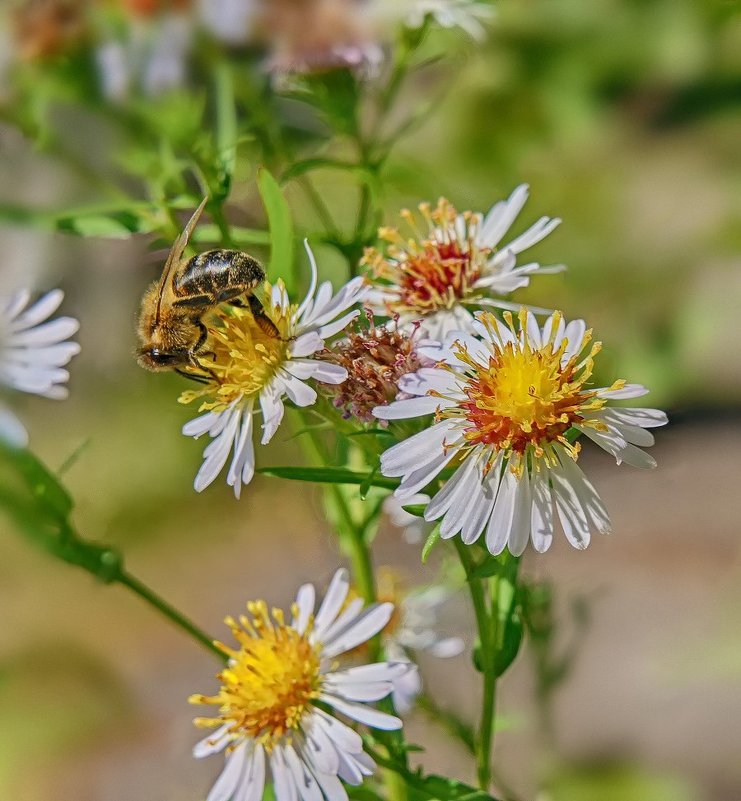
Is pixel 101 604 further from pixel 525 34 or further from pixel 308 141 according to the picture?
pixel 525 34

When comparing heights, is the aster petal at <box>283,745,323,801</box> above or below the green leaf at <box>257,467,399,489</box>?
below

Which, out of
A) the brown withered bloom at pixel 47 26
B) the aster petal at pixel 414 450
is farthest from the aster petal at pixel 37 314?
the brown withered bloom at pixel 47 26

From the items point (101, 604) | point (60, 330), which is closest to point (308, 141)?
point (60, 330)

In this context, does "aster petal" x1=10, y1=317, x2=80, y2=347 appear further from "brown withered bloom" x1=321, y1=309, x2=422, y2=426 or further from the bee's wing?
"brown withered bloom" x1=321, y1=309, x2=422, y2=426

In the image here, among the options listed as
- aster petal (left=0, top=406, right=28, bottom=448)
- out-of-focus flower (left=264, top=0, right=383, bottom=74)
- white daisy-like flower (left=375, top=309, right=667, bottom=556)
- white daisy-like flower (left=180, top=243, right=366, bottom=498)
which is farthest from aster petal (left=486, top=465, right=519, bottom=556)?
out-of-focus flower (left=264, top=0, right=383, bottom=74)

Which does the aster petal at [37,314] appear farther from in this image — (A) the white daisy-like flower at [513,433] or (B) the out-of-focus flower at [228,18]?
(B) the out-of-focus flower at [228,18]

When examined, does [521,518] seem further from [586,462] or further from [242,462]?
[586,462]

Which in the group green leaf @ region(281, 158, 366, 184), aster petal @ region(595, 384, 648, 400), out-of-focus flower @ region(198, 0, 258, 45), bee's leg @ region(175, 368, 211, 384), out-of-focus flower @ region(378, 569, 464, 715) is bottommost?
out-of-focus flower @ region(378, 569, 464, 715)
